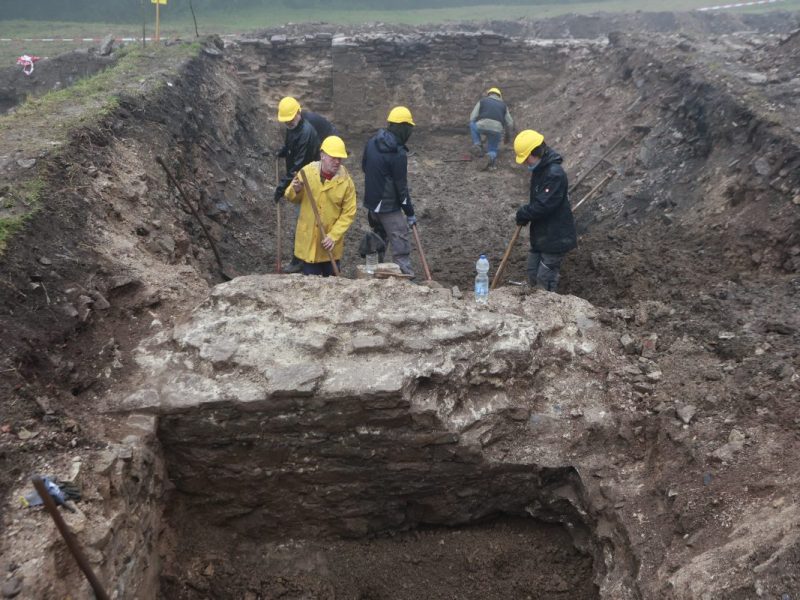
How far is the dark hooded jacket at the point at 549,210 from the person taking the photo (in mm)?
5637

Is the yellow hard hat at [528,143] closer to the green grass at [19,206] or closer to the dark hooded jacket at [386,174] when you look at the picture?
the dark hooded jacket at [386,174]

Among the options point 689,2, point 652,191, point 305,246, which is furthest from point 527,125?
point 689,2

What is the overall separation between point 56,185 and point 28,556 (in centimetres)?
337

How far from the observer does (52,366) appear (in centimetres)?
384

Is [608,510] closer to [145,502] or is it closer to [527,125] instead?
[145,502]

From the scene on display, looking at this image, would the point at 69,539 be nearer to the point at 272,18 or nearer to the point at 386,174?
the point at 386,174

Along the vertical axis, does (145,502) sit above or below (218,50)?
below

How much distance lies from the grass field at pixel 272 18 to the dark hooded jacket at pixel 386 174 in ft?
41.1

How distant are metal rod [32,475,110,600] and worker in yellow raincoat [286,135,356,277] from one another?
321 cm

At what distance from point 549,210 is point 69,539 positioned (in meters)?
4.61

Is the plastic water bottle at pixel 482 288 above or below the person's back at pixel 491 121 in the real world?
below

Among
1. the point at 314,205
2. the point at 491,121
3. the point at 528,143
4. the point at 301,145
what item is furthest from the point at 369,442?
the point at 491,121

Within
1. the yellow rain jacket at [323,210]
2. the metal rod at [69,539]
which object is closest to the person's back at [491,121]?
the yellow rain jacket at [323,210]

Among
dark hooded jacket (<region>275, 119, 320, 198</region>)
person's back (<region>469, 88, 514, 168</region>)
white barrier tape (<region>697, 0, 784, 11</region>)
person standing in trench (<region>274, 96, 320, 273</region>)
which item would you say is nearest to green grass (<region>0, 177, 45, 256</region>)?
person standing in trench (<region>274, 96, 320, 273</region>)
